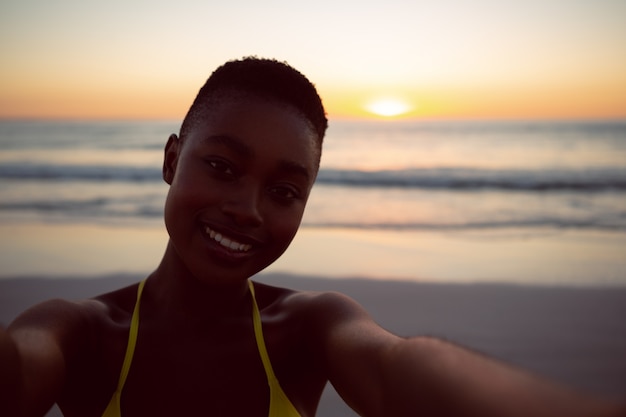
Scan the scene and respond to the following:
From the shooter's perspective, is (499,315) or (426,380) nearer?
(426,380)

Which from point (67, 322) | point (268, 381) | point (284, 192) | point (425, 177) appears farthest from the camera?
point (425, 177)

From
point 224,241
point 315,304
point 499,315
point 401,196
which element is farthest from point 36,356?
point 401,196

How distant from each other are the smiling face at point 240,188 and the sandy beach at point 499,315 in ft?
5.49

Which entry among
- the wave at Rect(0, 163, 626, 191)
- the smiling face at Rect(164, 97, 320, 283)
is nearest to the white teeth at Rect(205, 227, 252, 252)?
the smiling face at Rect(164, 97, 320, 283)

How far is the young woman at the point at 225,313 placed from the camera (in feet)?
6.20

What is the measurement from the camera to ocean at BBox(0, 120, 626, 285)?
7.69 meters

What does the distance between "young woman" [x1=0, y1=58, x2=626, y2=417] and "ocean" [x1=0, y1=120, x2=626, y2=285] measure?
3.93 m

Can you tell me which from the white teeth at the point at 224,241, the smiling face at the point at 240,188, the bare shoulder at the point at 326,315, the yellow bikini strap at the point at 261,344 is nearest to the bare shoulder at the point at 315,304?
the bare shoulder at the point at 326,315

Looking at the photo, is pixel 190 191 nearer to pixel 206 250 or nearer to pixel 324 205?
pixel 206 250

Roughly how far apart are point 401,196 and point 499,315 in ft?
24.4

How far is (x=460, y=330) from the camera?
4594mm

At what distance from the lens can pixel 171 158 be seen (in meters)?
2.26

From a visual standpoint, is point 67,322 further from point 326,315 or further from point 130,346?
point 326,315

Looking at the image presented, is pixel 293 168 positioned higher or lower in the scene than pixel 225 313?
higher
